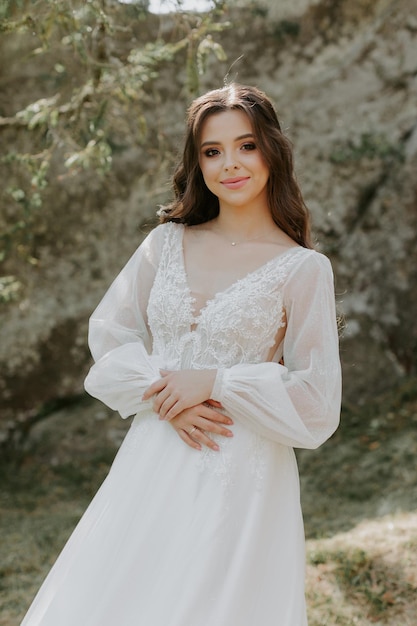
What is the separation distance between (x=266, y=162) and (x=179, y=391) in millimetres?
773

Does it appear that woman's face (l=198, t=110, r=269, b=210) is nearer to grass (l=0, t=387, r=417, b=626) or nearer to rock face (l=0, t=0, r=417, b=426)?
grass (l=0, t=387, r=417, b=626)

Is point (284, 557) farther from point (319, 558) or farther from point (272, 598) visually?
point (319, 558)

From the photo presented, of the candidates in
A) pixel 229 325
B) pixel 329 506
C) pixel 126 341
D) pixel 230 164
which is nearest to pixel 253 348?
pixel 229 325

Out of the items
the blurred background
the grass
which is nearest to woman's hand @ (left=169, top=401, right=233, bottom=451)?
the grass

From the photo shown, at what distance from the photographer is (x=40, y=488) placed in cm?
571

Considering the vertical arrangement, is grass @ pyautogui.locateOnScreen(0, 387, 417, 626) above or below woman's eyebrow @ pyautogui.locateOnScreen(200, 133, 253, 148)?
below

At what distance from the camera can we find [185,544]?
2203 mm

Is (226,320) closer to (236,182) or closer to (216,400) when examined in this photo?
(216,400)

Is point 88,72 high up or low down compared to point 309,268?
up

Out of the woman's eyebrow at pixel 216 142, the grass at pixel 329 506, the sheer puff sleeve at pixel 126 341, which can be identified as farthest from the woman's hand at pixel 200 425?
the grass at pixel 329 506

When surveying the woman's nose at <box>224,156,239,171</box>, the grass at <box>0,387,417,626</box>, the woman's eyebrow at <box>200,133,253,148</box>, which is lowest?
the grass at <box>0,387,417,626</box>

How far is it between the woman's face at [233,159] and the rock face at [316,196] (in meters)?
3.44

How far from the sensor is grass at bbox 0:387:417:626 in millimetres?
3709

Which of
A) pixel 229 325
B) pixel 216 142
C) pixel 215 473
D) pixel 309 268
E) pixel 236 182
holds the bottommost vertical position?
pixel 215 473
